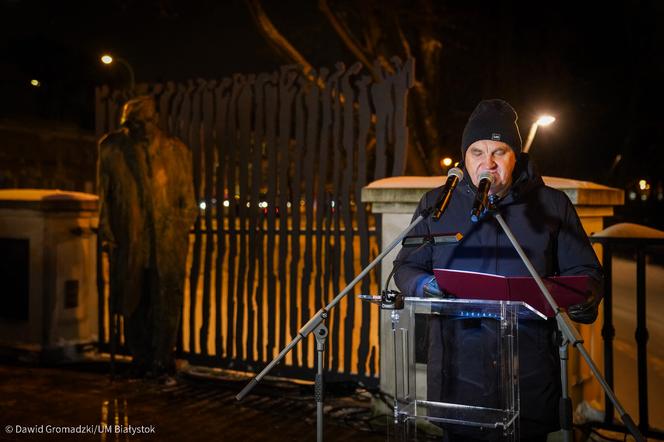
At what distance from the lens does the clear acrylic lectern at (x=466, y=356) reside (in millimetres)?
2572

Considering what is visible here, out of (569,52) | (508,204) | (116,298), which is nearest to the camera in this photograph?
(508,204)

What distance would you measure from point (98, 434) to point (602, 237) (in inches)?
150

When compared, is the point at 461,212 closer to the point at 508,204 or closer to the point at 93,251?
the point at 508,204

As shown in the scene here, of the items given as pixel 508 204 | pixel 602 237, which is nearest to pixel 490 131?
pixel 508 204

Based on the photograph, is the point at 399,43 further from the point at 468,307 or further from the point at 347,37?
the point at 468,307

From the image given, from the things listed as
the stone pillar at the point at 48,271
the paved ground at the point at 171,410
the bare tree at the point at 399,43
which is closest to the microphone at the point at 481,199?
the paved ground at the point at 171,410

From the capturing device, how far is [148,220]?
6160 mm

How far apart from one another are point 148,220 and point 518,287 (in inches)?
172

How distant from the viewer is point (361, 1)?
554 inches

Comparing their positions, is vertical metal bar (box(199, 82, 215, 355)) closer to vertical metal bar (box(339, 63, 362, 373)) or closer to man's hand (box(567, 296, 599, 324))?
vertical metal bar (box(339, 63, 362, 373))

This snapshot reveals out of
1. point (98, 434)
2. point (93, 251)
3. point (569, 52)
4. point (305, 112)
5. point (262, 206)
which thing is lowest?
point (98, 434)

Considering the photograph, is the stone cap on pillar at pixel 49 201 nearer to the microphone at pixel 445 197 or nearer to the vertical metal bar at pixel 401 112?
the vertical metal bar at pixel 401 112

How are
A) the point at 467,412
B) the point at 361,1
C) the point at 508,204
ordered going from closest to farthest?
1. the point at 467,412
2. the point at 508,204
3. the point at 361,1

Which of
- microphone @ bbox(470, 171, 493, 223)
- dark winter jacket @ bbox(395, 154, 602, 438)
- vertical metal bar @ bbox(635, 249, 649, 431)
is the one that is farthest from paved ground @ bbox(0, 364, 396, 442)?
microphone @ bbox(470, 171, 493, 223)
